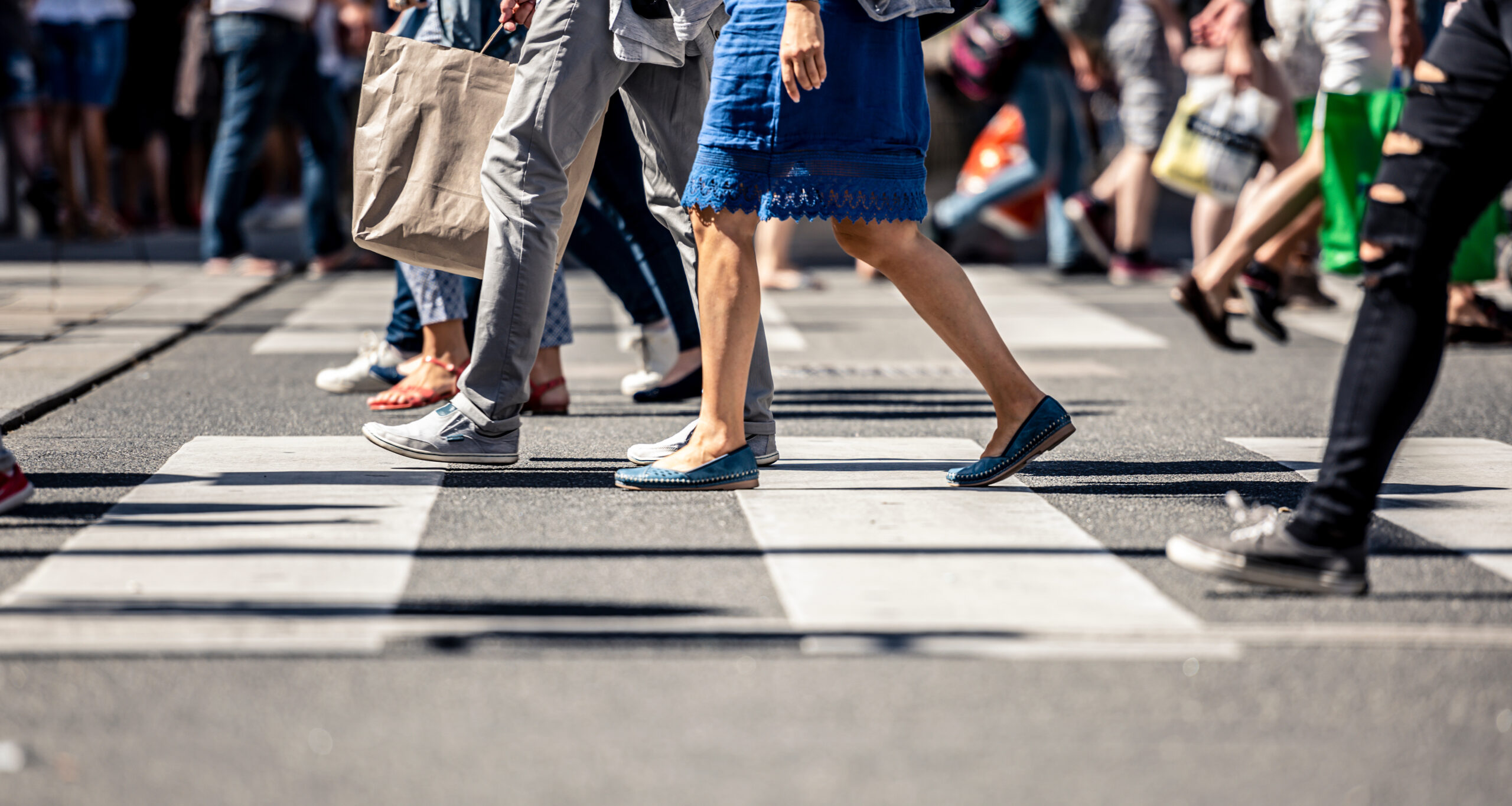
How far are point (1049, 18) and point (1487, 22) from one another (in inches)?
276

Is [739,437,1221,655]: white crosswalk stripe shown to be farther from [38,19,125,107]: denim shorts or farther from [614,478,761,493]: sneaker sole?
[38,19,125,107]: denim shorts

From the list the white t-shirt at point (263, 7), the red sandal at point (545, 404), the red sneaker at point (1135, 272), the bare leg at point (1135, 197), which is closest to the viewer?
the red sandal at point (545, 404)

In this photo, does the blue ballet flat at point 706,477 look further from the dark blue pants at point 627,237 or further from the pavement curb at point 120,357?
the pavement curb at point 120,357

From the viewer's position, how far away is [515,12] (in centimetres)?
416

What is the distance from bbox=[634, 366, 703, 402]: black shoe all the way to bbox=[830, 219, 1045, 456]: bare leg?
141 centimetres

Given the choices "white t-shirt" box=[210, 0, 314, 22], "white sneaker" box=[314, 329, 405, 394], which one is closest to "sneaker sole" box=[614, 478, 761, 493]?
"white sneaker" box=[314, 329, 405, 394]

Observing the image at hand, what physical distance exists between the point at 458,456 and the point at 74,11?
8.04 metres

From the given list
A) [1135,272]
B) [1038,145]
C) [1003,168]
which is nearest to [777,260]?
[1003,168]

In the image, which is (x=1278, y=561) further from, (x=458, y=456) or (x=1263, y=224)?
(x=1263, y=224)

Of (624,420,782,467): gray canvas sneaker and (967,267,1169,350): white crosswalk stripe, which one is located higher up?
(624,420,782,467): gray canvas sneaker

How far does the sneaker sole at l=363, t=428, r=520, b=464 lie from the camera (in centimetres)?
409

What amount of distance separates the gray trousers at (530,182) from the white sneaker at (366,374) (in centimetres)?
149

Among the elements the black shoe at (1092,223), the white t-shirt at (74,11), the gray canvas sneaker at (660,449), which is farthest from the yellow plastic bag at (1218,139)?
the white t-shirt at (74,11)

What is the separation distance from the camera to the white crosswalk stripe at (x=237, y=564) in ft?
8.94
